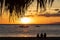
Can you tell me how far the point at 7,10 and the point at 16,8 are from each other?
91 mm

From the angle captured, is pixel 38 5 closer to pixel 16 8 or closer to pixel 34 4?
pixel 34 4

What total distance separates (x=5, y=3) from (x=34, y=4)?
284mm

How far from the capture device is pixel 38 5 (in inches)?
81.1

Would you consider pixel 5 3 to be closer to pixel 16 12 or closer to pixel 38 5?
pixel 16 12

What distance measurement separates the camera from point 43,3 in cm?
204

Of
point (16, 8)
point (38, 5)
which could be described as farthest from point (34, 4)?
point (16, 8)

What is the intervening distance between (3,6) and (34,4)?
1.00 feet

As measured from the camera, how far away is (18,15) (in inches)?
82.1

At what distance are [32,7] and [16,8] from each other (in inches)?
7.1

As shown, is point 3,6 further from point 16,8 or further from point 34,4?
point 34,4

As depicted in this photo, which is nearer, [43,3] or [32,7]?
[43,3]

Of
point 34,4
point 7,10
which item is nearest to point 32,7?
point 34,4

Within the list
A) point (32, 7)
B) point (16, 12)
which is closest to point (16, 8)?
point (16, 12)

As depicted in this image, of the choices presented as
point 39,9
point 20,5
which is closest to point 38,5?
point 39,9
